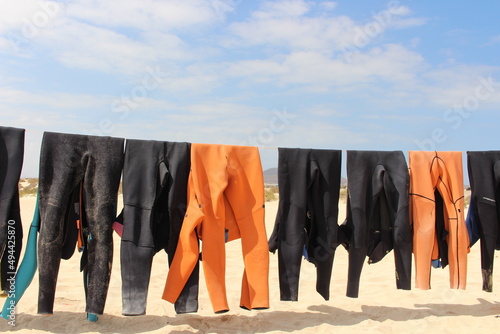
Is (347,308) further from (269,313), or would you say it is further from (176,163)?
(176,163)

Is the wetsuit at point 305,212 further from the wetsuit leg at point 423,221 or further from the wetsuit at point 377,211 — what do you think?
the wetsuit leg at point 423,221

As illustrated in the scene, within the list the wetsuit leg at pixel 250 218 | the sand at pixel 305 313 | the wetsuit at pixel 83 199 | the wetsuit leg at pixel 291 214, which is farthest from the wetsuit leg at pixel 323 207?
the wetsuit at pixel 83 199

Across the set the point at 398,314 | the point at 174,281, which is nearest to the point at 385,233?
the point at 398,314

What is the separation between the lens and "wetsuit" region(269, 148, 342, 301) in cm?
498

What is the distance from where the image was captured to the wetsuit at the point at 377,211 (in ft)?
16.9

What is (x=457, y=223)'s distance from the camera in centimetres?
525

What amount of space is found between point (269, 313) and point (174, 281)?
1.61 metres

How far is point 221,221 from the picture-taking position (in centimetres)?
473

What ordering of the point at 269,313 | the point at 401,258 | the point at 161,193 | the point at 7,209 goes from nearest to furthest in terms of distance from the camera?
the point at 7,209
the point at 161,193
the point at 401,258
the point at 269,313

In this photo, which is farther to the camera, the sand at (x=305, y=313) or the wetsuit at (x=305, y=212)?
the sand at (x=305, y=313)

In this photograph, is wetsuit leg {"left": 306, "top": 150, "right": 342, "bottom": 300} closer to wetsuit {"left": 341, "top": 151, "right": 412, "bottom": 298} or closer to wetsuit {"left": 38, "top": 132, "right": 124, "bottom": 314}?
wetsuit {"left": 341, "top": 151, "right": 412, "bottom": 298}

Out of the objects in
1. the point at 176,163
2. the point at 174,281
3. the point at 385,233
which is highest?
the point at 176,163

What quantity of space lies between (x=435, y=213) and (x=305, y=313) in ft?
6.34

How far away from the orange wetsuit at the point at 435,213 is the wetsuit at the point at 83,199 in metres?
3.18
